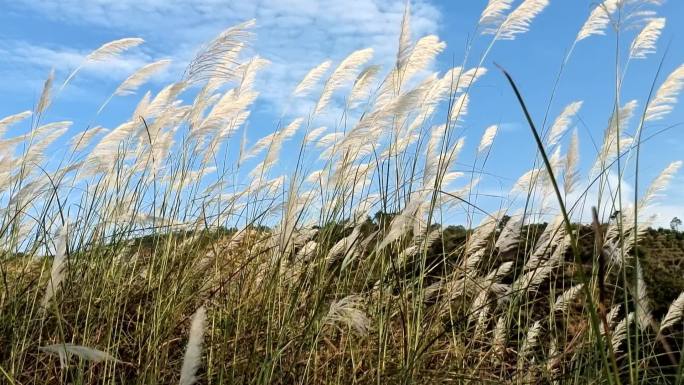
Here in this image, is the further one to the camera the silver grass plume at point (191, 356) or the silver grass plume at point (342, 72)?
the silver grass plume at point (342, 72)

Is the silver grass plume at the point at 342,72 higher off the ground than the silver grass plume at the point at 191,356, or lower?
higher

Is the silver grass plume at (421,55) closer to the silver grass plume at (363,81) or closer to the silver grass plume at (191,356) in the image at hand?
the silver grass plume at (363,81)

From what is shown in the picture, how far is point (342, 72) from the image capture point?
3.49 m

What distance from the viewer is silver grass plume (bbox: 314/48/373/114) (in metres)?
3.43

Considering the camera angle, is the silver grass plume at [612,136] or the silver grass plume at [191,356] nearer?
the silver grass plume at [191,356]

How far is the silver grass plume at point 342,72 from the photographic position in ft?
11.3

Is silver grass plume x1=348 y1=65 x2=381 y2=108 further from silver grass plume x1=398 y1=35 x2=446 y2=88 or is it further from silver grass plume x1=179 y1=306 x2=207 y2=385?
silver grass plume x1=179 y1=306 x2=207 y2=385

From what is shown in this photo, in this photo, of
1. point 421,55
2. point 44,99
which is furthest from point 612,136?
point 44,99

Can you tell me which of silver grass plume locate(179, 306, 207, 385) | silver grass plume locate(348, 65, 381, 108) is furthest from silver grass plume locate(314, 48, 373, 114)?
silver grass plume locate(179, 306, 207, 385)

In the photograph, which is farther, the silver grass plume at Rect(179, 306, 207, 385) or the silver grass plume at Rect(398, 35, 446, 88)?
the silver grass plume at Rect(398, 35, 446, 88)

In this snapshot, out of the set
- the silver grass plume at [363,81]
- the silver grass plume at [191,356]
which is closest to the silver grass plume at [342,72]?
the silver grass plume at [363,81]

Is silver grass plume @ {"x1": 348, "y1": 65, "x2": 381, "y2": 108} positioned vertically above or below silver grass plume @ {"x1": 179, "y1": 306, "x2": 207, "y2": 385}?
above

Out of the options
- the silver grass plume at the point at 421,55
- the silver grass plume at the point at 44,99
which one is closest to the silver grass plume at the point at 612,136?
the silver grass plume at the point at 421,55

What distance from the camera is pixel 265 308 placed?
302 cm
